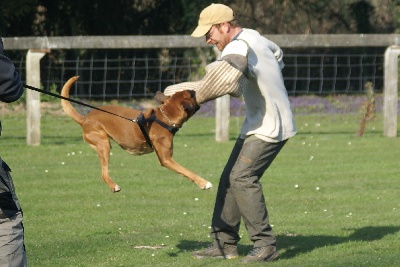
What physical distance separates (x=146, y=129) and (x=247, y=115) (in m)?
0.84

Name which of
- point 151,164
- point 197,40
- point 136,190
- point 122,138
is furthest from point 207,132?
point 122,138

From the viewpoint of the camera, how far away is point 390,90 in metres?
A: 16.1

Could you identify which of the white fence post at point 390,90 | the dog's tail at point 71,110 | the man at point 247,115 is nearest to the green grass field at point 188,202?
the man at point 247,115

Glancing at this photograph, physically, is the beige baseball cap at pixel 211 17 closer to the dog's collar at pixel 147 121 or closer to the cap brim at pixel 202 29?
the cap brim at pixel 202 29

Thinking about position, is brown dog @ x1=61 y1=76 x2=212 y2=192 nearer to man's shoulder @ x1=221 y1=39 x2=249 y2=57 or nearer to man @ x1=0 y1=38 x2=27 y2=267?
man's shoulder @ x1=221 y1=39 x2=249 y2=57

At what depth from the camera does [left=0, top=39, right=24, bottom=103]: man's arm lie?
15.8ft

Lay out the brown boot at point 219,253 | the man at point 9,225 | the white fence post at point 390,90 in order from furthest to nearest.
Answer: the white fence post at point 390,90 → the brown boot at point 219,253 → the man at point 9,225

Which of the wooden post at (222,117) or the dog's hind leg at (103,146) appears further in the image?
the wooden post at (222,117)

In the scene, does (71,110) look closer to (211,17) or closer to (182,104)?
(182,104)

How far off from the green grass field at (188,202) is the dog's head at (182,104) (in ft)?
3.74

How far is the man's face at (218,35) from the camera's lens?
725cm

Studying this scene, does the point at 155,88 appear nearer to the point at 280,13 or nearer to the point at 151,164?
the point at 280,13

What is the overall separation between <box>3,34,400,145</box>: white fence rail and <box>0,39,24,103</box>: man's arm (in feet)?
33.3

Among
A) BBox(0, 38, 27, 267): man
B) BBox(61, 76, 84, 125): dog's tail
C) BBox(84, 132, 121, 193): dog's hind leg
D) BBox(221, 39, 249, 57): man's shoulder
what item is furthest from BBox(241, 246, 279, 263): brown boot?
BBox(0, 38, 27, 267): man
